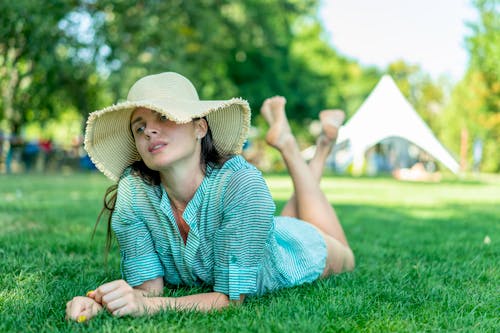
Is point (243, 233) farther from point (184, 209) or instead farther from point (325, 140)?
point (325, 140)

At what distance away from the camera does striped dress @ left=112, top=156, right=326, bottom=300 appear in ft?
8.29

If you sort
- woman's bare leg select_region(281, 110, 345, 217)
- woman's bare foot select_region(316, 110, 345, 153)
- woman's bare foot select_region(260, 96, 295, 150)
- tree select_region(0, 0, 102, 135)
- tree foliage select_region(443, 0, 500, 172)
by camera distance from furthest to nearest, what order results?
tree foliage select_region(443, 0, 500, 172) < tree select_region(0, 0, 102, 135) < woman's bare foot select_region(316, 110, 345, 153) < woman's bare leg select_region(281, 110, 345, 217) < woman's bare foot select_region(260, 96, 295, 150)

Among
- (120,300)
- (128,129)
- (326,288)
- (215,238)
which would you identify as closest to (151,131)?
(128,129)

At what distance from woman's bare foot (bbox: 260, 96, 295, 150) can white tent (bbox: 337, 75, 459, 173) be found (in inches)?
67.9

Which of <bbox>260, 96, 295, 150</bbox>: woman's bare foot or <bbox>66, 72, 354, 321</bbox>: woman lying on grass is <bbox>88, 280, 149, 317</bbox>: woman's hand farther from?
<bbox>260, 96, 295, 150</bbox>: woman's bare foot

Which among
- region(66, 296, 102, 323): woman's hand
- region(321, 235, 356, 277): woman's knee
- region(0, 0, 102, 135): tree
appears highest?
region(0, 0, 102, 135): tree

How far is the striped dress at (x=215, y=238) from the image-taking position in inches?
99.5

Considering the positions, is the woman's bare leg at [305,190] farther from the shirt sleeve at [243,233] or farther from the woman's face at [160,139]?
the woman's face at [160,139]

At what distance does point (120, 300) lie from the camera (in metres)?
2.31

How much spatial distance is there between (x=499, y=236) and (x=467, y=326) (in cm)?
330

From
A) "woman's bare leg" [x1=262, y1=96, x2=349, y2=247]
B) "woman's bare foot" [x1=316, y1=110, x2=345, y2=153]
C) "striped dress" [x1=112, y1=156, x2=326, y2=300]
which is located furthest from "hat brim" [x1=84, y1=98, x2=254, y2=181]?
"woman's bare foot" [x1=316, y1=110, x2=345, y2=153]

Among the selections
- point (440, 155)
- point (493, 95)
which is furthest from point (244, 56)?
point (440, 155)

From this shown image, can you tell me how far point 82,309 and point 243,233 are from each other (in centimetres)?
73

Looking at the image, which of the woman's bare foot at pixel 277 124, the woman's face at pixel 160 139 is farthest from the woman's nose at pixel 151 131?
the woman's bare foot at pixel 277 124
